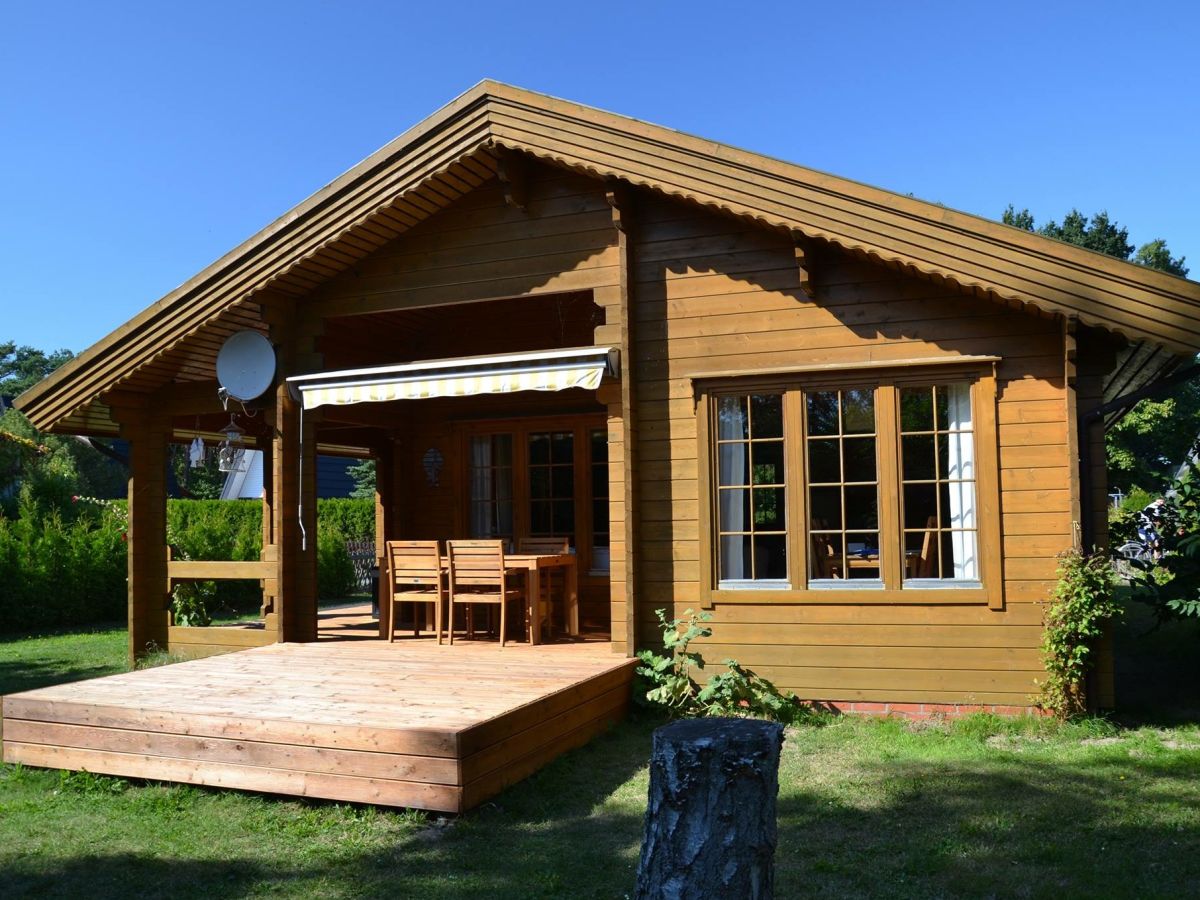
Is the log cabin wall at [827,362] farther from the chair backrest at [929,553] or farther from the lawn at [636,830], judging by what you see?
the lawn at [636,830]

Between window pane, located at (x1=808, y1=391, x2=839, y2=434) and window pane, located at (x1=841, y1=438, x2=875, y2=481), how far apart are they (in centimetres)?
15

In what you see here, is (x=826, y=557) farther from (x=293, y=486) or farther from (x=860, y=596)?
(x=293, y=486)

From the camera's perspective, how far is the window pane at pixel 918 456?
7082 mm

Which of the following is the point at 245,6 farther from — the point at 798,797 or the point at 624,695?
the point at 798,797

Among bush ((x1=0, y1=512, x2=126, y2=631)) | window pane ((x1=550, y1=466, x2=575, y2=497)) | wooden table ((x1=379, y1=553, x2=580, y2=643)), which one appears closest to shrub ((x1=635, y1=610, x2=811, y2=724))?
wooden table ((x1=379, y1=553, x2=580, y2=643))

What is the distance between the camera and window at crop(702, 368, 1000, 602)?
22.8ft

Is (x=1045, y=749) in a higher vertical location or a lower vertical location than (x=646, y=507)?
lower

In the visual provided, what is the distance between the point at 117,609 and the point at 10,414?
1181 cm

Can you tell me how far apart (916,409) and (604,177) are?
292 cm

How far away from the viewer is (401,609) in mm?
10656

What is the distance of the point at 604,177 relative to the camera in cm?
746

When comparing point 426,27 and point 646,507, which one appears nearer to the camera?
point 646,507

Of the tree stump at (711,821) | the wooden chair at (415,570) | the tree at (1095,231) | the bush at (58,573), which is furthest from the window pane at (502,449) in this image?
the tree at (1095,231)

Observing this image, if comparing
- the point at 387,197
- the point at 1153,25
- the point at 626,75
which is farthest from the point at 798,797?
the point at 626,75
